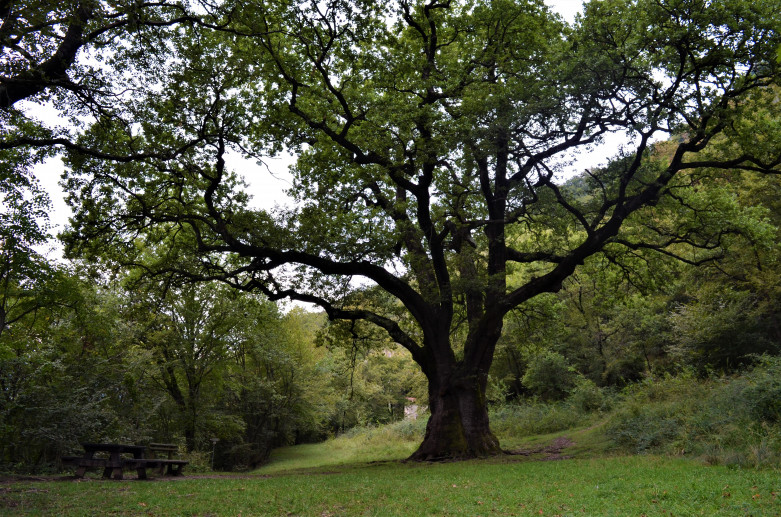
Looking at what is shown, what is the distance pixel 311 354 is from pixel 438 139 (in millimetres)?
20966

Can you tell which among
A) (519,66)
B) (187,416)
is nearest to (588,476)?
(519,66)

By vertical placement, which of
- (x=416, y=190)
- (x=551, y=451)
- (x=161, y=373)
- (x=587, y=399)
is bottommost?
(x=551, y=451)

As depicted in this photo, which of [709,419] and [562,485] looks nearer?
[562,485]

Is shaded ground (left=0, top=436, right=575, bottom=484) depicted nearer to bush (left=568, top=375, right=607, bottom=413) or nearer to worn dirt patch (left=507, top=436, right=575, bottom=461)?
worn dirt patch (left=507, top=436, right=575, bottom=461)

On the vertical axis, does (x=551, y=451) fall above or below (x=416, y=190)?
below

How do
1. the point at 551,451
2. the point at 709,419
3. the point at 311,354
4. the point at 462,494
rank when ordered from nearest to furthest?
the point at 462,494 < the point at 709,419 < the point at 551,451 < the point at 311,354

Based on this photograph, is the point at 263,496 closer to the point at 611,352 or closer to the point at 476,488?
the point at 476,488

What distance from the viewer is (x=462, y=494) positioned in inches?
308

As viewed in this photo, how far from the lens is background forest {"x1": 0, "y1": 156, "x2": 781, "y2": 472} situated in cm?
1299

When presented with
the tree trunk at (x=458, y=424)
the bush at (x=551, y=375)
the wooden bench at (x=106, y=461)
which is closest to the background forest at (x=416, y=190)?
the tree trunk at (x=458, y=424)

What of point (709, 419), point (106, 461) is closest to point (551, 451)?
point (709, 419)

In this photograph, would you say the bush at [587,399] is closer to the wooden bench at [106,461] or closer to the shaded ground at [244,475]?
the shaded ground at [244,475]

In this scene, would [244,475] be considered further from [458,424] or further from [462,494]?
[462,494]

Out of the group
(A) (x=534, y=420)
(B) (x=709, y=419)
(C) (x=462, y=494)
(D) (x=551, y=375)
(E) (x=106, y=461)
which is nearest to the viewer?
(C) (x=462, y=494)
